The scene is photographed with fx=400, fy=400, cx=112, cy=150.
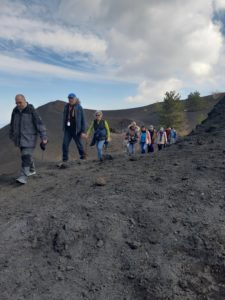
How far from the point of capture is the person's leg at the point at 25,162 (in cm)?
869

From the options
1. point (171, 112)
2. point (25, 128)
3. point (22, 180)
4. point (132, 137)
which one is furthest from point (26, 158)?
point (171, 112)

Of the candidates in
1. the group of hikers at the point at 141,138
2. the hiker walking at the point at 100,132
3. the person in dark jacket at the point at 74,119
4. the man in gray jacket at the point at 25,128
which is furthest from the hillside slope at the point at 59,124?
the man in gray jacket at the point at 25,128

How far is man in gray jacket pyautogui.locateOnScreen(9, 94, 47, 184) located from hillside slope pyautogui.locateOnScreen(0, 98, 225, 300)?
80cm

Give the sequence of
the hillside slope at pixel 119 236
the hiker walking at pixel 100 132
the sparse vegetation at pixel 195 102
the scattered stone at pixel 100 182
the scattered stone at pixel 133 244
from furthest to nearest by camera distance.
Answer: the sparse vegetation at pixel 195 102 < the hiker walking at pixel 100 132 < the scattered stone at pixel 100 182 < the scattered stone at pixel 133 244 < the hillside slope at pixel 119 236

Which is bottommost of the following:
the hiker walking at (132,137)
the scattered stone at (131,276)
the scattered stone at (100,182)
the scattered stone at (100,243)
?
the scattered stone at (131,276)

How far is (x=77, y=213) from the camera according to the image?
6.40m

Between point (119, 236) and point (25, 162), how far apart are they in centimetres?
378

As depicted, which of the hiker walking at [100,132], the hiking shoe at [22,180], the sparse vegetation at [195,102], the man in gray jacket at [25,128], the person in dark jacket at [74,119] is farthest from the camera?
the sparse vegetation at [195,102]

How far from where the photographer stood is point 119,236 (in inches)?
226

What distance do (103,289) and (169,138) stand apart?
20992mm

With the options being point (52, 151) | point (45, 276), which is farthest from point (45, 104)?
point (45, 276)

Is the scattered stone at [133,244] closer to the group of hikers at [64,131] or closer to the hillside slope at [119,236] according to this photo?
the hillside slope at [119,236]

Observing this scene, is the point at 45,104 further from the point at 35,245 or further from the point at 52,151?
the point at 35,245

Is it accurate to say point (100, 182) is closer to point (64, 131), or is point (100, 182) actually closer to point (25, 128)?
point (25, 128)
